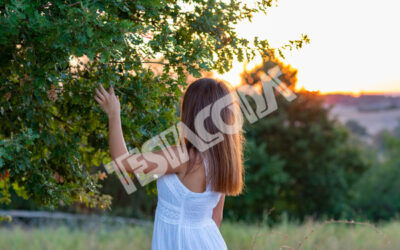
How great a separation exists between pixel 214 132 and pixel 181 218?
51cm

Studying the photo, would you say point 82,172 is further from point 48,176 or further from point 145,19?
point 145,19

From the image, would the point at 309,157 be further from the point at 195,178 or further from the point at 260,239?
the point at 195,178

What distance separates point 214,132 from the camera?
230 centimetres

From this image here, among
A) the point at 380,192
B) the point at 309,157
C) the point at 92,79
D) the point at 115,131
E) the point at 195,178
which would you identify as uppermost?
the point at 92,79

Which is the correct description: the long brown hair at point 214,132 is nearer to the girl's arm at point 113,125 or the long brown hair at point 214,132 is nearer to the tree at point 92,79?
the tree at point 92,79

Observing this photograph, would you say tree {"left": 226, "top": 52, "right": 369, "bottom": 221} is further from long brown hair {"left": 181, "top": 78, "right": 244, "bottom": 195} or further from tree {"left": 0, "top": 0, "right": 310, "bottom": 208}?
long brown hair {"left": 181, "top": 78, "right": 244, "bottom": 195}

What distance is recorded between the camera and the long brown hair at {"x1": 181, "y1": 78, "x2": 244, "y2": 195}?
2309 mm

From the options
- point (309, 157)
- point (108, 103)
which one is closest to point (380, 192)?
point (309, 157)

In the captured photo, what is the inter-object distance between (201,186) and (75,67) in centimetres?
118

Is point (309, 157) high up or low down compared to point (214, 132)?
down

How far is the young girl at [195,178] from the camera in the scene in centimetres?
230

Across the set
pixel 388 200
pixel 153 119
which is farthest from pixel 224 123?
pixel 388 200

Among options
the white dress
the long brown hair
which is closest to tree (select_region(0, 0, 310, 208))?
the long brown hair

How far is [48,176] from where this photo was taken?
2.99m
